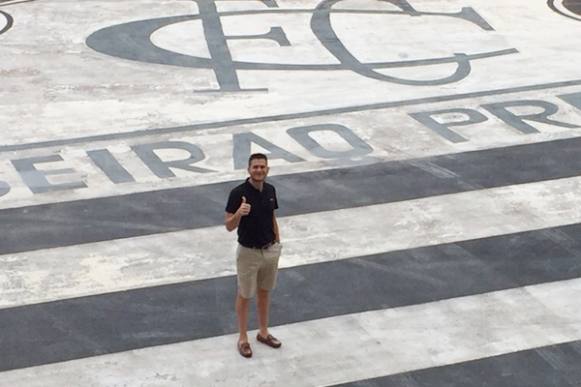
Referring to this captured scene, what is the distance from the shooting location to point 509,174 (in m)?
15.3

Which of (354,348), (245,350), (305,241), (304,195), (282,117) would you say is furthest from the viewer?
(282,117)

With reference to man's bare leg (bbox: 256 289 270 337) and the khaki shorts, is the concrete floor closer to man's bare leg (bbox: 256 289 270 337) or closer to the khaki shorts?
man's bare leg (bbox: 256 289 270 337)

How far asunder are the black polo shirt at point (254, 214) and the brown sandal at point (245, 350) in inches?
36.1

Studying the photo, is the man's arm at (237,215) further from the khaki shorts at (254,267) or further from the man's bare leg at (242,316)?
the man's bare leg at (242,316)

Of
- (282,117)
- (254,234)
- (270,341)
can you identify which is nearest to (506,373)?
(270,341)

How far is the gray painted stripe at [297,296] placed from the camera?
11.4 metres

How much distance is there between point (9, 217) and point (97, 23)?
8.83 meters

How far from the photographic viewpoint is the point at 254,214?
1070 centimetres

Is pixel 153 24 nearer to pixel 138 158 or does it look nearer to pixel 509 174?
pixel 138 158

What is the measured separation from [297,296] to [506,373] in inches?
91.2

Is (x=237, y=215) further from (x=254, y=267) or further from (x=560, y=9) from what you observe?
(x=560, y=9)

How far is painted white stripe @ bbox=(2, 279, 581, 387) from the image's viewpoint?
10.7 m

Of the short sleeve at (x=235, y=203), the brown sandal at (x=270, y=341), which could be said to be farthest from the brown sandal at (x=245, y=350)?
the short sleeve at (x=235, y=203)

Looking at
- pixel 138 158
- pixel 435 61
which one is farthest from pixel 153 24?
pixel 138 158
